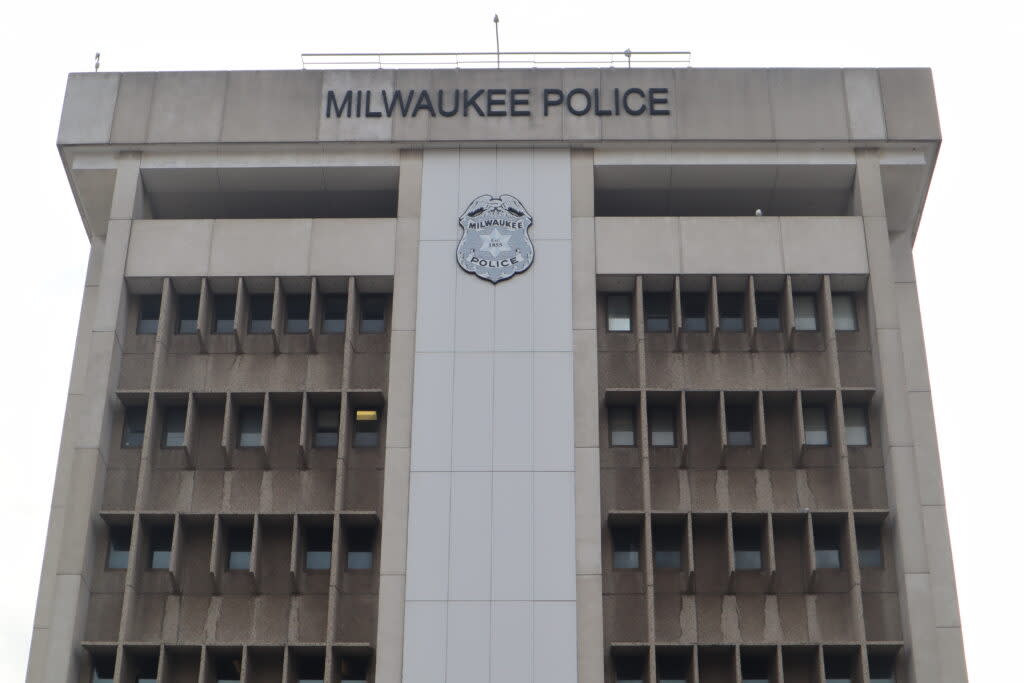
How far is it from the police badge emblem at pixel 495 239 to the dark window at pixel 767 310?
29.4 feet

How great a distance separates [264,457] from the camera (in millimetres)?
53844

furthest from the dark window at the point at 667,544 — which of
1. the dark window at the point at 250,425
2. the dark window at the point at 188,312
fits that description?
the dark window at the point at 188,312

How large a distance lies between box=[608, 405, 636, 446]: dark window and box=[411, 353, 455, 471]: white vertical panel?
5.93 meters

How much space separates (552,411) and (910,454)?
41.6ft

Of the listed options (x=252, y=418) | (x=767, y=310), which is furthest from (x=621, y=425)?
(x=252, y=418)

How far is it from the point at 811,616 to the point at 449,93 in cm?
2482

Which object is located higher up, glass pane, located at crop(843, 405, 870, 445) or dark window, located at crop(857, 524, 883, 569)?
glass pane, located at crop(843, 405, 870, 445)

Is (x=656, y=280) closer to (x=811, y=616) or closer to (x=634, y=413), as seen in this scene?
(x=634, y=413)

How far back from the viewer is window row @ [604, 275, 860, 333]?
56906 millimetres

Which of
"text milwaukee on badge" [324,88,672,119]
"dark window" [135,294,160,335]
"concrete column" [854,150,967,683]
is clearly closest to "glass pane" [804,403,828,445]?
"concrete column" [854,150,967,683]

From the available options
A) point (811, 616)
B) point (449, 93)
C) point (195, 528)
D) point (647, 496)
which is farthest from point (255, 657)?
point (449, 93)

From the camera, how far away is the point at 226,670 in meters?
51.7

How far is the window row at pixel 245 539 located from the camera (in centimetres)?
5200

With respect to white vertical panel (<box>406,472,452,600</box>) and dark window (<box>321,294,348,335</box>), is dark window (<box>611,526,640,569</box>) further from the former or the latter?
dark window (<box>321,294,348,335</box>)
